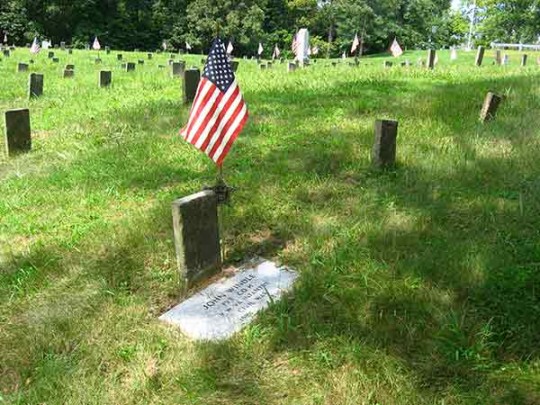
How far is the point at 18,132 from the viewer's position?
6.41 m

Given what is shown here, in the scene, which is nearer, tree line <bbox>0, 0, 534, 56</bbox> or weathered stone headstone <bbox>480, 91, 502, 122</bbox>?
weathered stone headstone <bbox>480, 91, 502, 122</bbox>

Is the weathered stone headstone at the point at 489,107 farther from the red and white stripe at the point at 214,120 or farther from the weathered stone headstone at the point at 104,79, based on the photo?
the weathered stone headstone at the point at 104,79

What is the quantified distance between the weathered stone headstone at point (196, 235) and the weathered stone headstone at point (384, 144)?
207 cm

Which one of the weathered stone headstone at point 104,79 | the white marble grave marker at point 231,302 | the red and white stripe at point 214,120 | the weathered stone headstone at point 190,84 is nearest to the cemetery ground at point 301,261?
the white marble grave marker at point 231,302

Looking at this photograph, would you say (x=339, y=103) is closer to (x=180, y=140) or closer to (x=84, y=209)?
(x=180, y=140)

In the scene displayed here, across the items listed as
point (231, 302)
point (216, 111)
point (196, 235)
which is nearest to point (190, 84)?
point (216, 111)

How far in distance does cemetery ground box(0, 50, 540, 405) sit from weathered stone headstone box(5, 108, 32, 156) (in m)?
0.23

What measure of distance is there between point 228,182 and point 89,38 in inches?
1702

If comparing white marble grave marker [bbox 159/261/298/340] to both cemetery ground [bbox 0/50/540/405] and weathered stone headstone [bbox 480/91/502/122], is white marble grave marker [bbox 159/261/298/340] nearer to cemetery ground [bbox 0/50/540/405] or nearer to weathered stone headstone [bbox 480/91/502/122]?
cemetery ground [bbox 0/50/540/405]

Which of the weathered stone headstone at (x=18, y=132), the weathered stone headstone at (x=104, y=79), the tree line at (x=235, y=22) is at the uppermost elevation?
the tree line at (x=235, y=22)

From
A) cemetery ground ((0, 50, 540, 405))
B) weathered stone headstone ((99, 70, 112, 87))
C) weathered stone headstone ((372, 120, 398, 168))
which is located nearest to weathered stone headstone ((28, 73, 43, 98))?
weathered stone headstone ((99, 70, 112, 87))

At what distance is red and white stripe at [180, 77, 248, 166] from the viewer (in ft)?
13.8

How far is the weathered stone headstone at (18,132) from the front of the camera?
20.7ft

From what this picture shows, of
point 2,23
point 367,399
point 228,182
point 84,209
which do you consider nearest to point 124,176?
point 84,209
